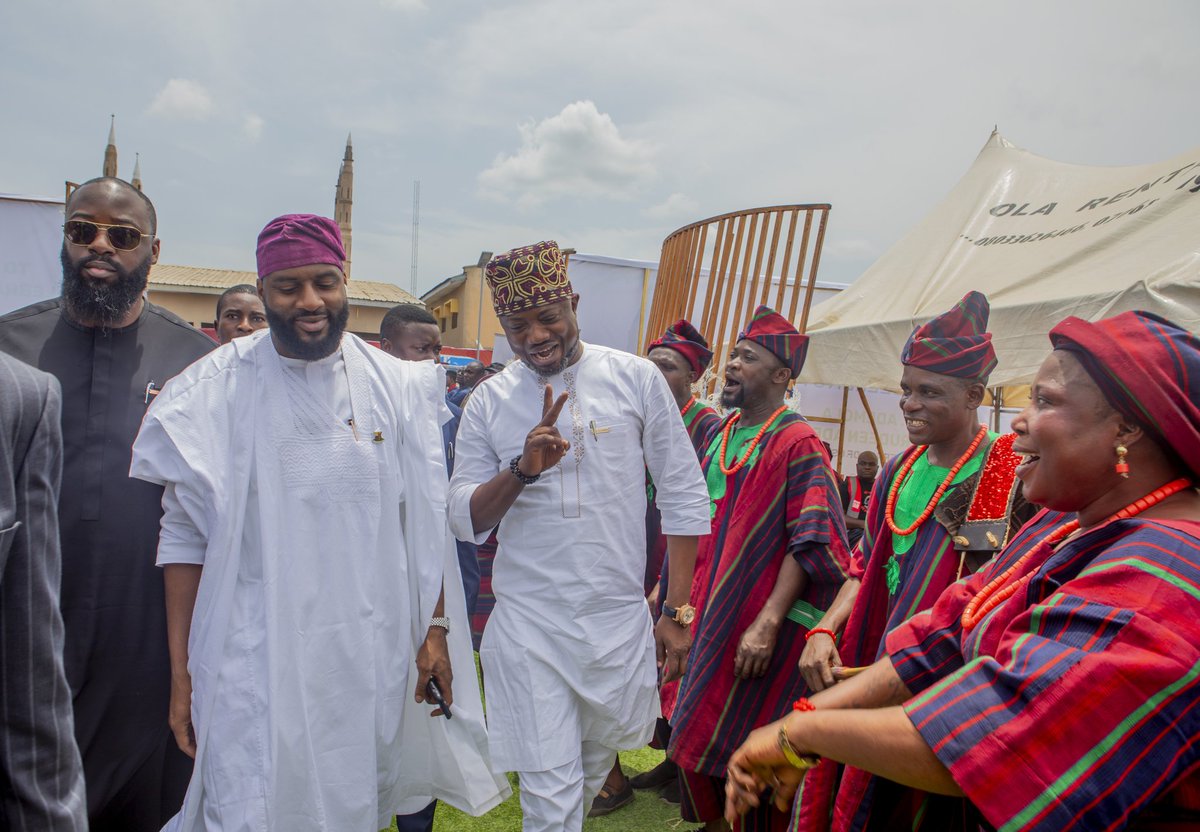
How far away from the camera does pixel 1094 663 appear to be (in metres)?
1.27

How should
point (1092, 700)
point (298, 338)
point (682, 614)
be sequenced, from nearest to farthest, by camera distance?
point (1092, 700) < point (298, 338) < point (682, 614)

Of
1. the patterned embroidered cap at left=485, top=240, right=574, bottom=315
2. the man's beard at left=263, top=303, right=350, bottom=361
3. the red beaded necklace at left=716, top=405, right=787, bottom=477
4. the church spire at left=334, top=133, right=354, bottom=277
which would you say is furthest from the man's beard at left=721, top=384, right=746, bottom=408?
the church spire at left=334, top=133, right=354, bottom=277

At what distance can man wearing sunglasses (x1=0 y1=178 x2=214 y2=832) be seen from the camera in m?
2.57

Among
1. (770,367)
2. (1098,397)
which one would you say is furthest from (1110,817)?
(770,367)

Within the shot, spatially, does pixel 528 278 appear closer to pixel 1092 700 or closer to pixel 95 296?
pixel 95 296

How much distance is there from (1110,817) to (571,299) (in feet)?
7.92

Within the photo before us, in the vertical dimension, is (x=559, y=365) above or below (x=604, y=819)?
above

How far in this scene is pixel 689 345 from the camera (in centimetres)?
534

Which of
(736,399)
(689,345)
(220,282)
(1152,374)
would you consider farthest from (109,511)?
(220,282)

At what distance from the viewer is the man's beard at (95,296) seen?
276 centimetres

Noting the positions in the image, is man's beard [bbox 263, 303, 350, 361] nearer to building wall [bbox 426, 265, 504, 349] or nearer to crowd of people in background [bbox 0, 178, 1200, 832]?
crowd of people in background [bbox 0, 178, 1200, 832]

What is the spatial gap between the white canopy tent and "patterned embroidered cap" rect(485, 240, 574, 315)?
3.84 meters

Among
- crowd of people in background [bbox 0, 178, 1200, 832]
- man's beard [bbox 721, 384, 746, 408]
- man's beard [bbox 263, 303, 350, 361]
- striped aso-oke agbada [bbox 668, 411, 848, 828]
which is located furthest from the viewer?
man's beard [bbox 721, 384, 746, 408]

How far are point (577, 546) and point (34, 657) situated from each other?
1.98 meters
